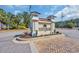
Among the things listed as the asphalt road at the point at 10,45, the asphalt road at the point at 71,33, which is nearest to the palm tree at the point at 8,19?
the asphalt road at the point at 10,45

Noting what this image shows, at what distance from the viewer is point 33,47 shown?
8.86 feet

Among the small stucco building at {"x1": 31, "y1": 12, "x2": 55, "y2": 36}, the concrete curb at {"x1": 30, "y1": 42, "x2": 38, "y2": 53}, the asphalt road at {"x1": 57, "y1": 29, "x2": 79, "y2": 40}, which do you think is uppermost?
the small stucco building at {"x1": 31, "y1": 12, "x2": 55, "y2": 36}

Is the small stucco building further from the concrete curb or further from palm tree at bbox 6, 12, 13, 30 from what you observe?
palm tree at bbox 6, 12, 13, 30

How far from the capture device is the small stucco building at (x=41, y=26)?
2734 millimetres

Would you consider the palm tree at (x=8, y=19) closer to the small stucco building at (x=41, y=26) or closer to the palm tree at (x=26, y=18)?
the palm tree at (x=26, y=18)

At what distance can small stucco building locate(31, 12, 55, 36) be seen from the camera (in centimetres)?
273

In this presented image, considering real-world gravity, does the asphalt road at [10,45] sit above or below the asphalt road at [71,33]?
below

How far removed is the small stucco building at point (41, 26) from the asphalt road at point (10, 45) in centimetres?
18

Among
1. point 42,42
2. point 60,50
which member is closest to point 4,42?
point 42,42

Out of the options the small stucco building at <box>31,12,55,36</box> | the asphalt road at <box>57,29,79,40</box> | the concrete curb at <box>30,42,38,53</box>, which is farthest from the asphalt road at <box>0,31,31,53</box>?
the asphalt road at <box>57,29,79,40</box>

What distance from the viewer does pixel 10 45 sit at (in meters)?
2.72

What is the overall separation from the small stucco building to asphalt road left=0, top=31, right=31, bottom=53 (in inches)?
7.1

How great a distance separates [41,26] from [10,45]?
417 mm
